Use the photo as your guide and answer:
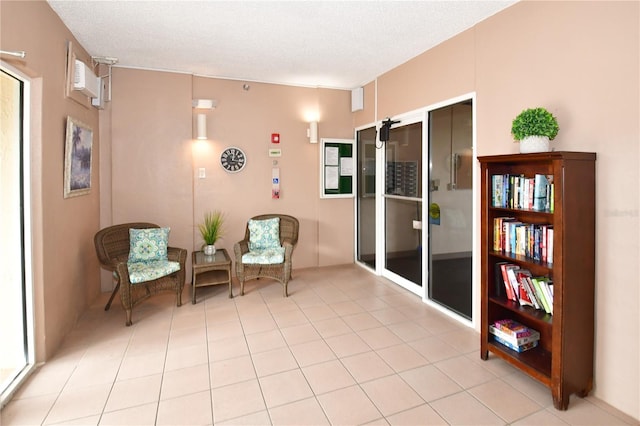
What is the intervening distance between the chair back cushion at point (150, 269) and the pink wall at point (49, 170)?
54 centimetres

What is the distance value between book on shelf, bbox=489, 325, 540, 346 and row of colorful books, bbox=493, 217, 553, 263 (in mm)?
630

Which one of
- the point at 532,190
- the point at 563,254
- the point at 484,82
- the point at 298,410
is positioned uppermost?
the point at 484,82

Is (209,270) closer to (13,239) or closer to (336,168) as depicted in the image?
(13,239)

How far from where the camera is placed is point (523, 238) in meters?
2.63

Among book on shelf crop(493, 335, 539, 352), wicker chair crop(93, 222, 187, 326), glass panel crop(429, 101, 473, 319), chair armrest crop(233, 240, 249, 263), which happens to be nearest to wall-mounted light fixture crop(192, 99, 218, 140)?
wicker chair crop(93, 222, 187, 326)

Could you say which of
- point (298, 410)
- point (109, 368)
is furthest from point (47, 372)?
point (298, 410)

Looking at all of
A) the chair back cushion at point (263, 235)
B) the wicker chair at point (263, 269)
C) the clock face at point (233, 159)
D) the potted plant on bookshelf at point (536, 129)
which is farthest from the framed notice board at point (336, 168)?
the potted plant on bookshelf at point (536, 129)

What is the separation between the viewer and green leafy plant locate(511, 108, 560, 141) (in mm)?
2387

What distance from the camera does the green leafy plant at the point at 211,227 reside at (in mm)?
4695

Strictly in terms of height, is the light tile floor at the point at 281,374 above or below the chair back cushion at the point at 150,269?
below

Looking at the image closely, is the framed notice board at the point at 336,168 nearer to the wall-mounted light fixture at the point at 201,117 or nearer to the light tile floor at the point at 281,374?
the wall-mounted light fixture at the point at 201,117

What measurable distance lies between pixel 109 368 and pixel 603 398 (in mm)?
3523

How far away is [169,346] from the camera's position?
3.14m

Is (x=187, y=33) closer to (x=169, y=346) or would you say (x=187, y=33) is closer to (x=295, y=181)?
(x=295, y=181)
